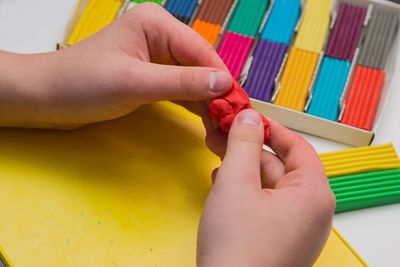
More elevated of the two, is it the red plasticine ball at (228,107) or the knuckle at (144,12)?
the knuckle at (144,12)

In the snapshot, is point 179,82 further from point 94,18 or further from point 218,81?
point 94,18

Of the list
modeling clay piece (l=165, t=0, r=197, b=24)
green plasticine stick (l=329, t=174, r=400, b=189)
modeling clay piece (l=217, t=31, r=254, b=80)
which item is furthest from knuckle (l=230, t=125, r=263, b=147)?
modeling clay piece (l=165, t=0, r=197, b=24)

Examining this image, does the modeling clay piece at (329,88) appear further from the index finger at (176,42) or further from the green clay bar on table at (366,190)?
the index finger at (176,42)

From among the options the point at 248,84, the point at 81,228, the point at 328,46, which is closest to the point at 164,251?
the point at 81,228

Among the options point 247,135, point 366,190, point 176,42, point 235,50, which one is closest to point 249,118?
point 247,135

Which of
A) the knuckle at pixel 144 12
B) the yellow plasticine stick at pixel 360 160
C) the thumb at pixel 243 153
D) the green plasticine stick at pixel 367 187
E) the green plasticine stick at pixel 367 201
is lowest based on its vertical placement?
the green plasticine stick at pixel 367 201

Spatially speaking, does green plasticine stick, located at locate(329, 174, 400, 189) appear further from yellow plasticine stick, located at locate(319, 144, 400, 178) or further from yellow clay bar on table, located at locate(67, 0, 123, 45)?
yellow clay bar on table, located at locate(67, 0, 123, 45)

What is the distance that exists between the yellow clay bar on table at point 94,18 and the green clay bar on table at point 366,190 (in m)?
0.44

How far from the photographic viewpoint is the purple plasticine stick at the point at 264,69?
2.72ft

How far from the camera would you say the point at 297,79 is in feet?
2.77

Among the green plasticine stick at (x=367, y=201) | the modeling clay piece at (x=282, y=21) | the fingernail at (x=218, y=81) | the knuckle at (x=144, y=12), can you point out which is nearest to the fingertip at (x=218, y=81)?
the fingernail at (x=218, y=81)

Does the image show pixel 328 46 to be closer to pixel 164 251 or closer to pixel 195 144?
pixel 195 144

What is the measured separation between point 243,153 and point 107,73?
19 cm

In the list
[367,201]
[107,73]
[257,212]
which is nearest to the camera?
[257,212]
